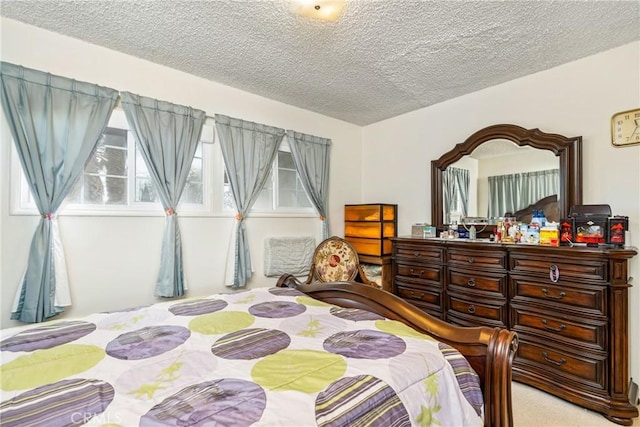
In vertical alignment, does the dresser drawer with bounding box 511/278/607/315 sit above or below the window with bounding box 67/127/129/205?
below

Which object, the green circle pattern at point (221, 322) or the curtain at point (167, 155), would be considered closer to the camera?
the green circle pattern at point (221, 322)

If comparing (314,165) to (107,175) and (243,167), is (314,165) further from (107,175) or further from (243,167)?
(107,175)

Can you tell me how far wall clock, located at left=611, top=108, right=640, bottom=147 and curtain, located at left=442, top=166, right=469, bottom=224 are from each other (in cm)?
112

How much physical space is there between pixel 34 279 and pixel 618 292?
3704 millimetres

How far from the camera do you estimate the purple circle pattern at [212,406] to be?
2.52 feet

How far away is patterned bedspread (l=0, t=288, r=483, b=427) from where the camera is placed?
0.81 metres

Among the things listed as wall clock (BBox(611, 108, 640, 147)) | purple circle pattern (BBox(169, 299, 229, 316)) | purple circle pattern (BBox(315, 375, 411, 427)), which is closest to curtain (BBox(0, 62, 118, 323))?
purple circle pattern (BBox(169, 299, 229, 316))

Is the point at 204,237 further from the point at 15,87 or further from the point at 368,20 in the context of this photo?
the point at 368,20

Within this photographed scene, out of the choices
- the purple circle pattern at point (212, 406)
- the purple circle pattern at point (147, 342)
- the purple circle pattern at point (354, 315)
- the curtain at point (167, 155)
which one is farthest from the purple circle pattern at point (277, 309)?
the curtain at point (167, 155)

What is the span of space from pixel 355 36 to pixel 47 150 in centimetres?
220

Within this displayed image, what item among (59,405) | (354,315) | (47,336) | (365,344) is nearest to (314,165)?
(354,315)

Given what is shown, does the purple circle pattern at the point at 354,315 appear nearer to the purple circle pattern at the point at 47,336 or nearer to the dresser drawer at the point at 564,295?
the purple circle pattern at the point at 47,336

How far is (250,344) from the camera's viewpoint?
123cm

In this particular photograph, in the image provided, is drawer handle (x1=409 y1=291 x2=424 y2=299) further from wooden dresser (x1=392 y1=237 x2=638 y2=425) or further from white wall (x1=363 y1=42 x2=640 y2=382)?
white wall (x1=363 y1=42 x2=640 y2=382)
